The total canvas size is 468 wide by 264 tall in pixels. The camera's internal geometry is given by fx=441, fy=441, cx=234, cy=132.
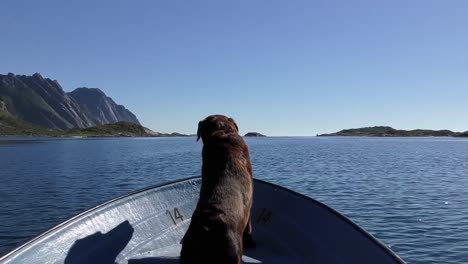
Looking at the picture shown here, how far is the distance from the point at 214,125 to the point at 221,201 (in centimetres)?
244

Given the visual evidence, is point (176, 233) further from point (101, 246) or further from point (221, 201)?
point (221, 201)

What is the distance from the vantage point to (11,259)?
5.68 metres

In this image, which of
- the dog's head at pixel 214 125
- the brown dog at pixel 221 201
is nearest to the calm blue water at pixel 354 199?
the dog's head at pixel 214 125

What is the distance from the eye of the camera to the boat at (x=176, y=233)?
6496mm

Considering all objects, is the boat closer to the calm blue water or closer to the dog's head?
the dog's head

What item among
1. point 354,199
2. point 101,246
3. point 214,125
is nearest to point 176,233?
point 101,246

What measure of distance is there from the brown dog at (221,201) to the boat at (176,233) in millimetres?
820

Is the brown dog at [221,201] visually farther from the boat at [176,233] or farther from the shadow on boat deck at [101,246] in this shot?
the shadow on boat deck at [101,246]

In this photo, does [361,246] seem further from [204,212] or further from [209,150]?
[209,150]

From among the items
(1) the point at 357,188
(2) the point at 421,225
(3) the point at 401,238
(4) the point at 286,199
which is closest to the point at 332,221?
(4) the point at 286,199

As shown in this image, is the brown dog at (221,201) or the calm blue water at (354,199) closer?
the brown dog at (221,201)

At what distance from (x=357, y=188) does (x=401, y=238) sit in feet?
44.4

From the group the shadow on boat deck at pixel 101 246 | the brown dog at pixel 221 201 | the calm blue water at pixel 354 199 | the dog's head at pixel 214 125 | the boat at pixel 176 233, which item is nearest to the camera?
the brown dog at pixel 221 201

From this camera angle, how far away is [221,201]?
6.51 meters
